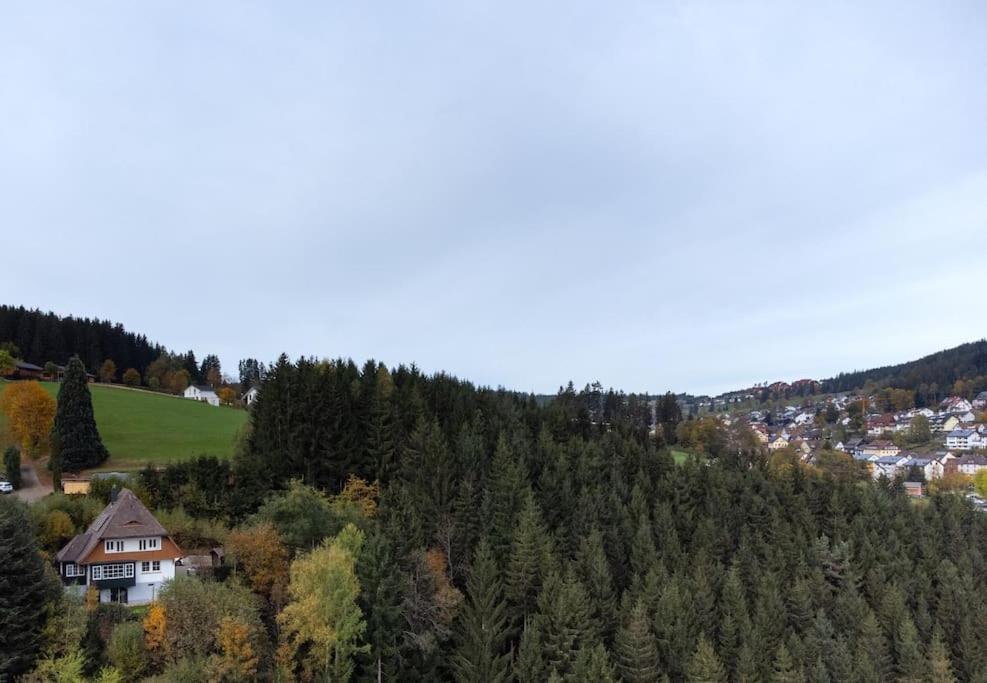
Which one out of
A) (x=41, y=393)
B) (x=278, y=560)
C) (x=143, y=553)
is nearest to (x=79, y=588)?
(x=143, y=553)

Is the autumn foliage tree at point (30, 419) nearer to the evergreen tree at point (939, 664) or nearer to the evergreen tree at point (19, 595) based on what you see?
the evergreen tree at point (19, 595)

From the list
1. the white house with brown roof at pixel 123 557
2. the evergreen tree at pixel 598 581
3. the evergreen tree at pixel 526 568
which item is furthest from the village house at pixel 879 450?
the white house with brown roof at pixel 123 557

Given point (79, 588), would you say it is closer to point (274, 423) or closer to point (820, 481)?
point (274, 423)

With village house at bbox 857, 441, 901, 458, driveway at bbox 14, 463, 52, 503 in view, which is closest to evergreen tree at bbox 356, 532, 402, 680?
driveway at bbox 14, 463, 52, 503

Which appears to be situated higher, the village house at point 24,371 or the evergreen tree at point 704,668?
the village house at point 24,371

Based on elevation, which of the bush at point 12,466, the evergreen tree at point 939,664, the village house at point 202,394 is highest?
the village house at point 202,394
